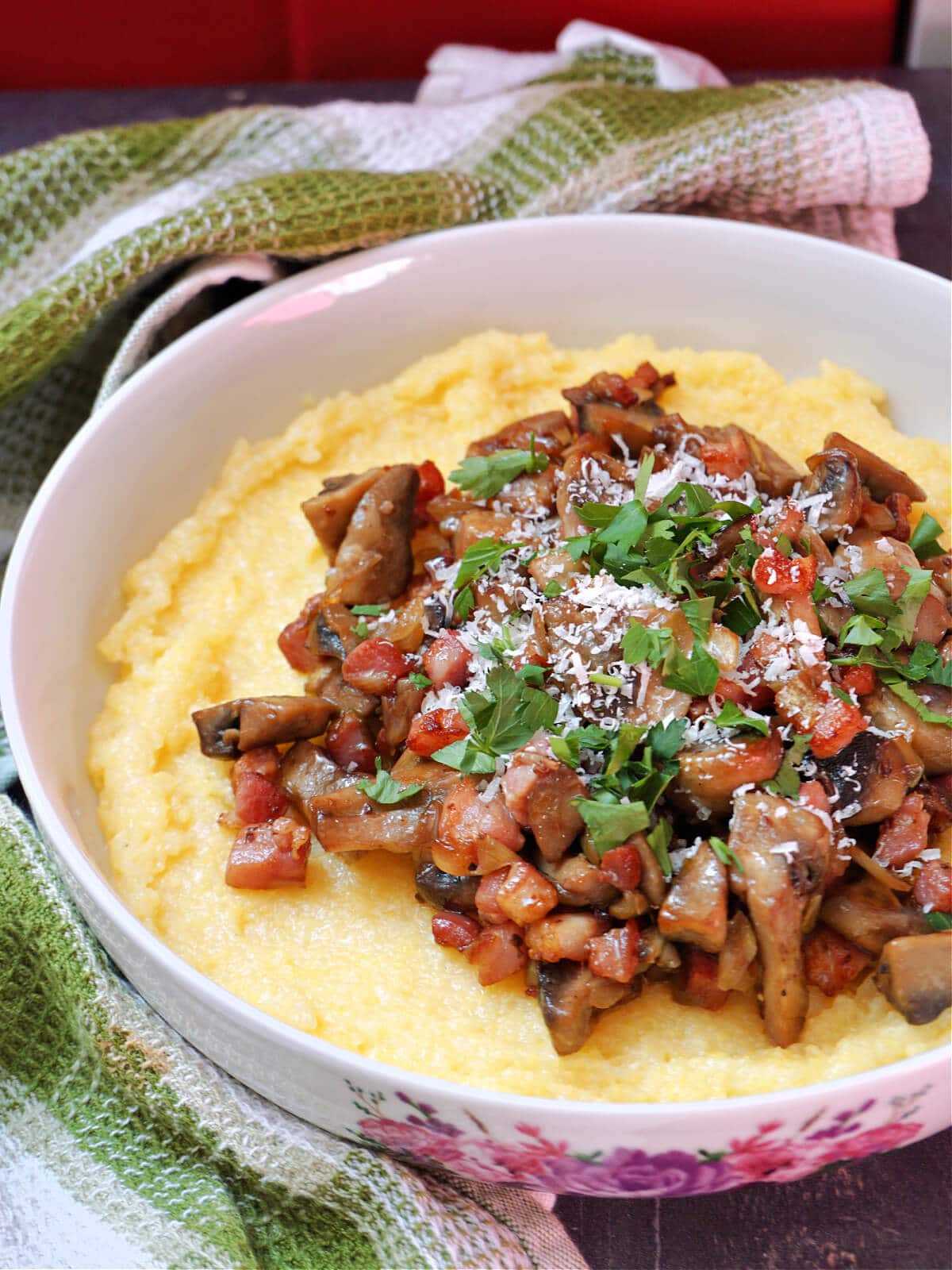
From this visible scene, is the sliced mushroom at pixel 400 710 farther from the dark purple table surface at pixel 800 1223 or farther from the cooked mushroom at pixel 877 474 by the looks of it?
the cooked mushroom at pixel 877 474

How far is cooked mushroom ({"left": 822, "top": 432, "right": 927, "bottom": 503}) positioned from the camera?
166 inches

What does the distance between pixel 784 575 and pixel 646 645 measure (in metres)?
0.47

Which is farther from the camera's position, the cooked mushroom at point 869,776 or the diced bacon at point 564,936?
the cooked mushroom at point 869,776

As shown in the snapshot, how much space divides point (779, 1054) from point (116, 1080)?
1.86 meters

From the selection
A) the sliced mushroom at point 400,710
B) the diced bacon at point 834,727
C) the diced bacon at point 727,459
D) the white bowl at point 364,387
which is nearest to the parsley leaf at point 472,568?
the sliced mushroom at point 400,710

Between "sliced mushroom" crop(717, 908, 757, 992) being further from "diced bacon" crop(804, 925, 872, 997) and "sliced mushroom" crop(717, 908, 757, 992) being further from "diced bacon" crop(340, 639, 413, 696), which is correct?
"diced bacon" crop(340, 639, 413, 696)

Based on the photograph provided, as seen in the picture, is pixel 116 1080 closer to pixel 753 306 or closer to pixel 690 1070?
pixel 690 1070

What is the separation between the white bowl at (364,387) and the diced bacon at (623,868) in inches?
21.9

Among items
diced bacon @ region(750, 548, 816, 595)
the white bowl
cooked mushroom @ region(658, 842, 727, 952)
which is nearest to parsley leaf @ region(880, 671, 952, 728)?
diced bacon @ region(750, 548, 816, 595)

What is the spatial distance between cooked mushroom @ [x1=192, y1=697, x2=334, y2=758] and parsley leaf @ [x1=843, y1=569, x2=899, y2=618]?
1.62 m

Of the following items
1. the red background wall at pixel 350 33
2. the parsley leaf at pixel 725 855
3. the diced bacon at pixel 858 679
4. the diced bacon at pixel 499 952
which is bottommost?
the diced bacon at pixel 499 952

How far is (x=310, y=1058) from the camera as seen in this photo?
10.4 feet

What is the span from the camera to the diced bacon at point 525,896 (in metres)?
3.40

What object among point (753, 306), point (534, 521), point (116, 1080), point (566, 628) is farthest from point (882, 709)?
point (116, 1080)
